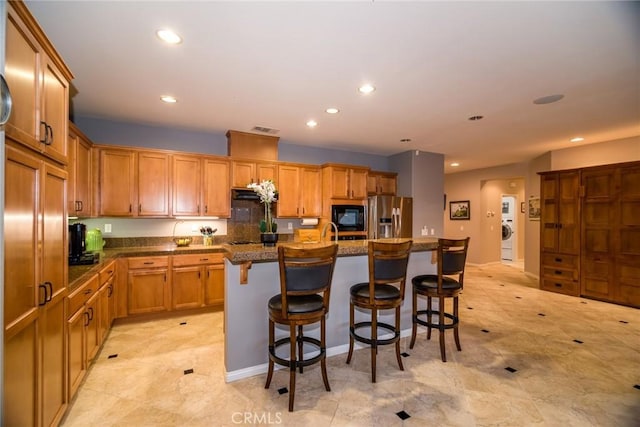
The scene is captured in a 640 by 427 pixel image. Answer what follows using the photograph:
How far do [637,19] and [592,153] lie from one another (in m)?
4.48

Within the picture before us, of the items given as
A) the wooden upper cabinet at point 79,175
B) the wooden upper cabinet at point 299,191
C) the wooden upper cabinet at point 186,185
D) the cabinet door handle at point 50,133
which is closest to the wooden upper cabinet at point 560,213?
the wooden upper cabinet at point 299,191

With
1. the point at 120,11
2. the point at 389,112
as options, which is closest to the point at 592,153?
the point at 389,112

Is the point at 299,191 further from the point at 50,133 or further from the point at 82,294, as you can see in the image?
the point at 50,133

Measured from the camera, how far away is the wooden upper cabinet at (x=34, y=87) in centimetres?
133

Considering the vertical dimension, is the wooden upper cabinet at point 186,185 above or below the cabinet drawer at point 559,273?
above

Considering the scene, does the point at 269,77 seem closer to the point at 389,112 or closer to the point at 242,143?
the point at 389,112

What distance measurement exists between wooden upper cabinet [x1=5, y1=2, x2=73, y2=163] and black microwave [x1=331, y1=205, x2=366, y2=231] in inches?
151

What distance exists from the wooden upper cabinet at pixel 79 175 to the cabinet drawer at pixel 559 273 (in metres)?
7.42

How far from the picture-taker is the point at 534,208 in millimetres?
6539

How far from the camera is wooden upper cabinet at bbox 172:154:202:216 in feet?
13.8

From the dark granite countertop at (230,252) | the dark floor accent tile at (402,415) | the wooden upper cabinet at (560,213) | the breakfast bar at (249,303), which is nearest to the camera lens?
the dark floor accent tile at (402,415)

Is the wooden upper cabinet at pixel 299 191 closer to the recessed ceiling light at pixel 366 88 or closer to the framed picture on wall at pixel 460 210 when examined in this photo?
the recessed ceiling light at pixel 366 88

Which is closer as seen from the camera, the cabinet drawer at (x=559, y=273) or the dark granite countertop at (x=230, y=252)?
the dark granite countertop at (x=230, y=252)

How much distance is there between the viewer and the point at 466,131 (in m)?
4.43
